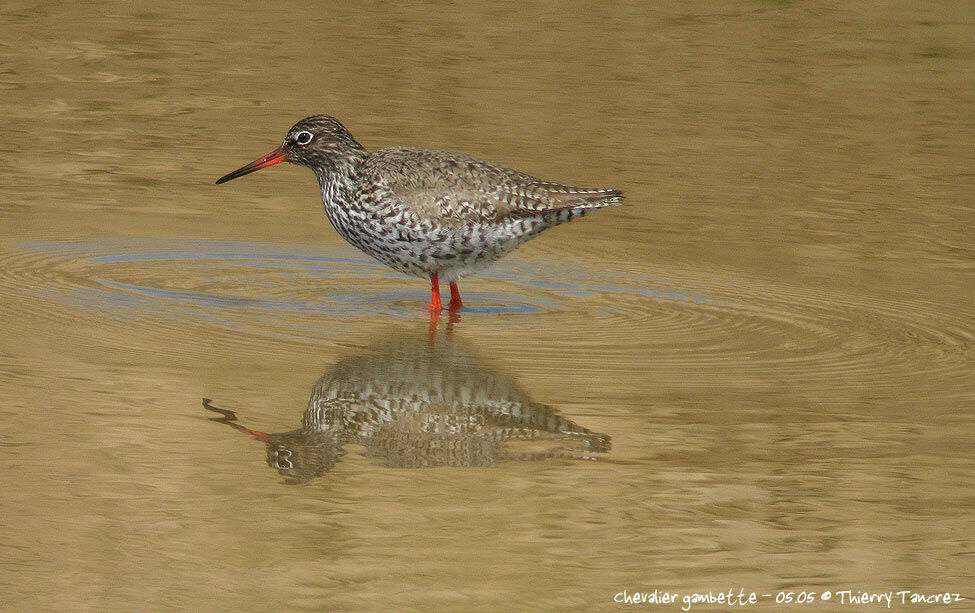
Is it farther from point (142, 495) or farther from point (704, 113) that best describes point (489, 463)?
point (704, 113)

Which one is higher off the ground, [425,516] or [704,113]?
[704,113]

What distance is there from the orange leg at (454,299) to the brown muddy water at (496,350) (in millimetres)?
98

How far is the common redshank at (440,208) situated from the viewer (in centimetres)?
1239

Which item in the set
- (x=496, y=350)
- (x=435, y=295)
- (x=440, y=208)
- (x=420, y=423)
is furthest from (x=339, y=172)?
(x=420, y=423)

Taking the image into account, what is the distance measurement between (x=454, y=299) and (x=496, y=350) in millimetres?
1821

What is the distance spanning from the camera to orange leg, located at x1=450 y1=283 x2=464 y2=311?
504 inches

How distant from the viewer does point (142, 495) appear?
315 inches

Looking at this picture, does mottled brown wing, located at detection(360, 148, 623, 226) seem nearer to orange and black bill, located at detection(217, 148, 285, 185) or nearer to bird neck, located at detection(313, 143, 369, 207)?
bird neck, located at detection(313, 143, 369, 207)

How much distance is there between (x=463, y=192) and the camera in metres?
12.5

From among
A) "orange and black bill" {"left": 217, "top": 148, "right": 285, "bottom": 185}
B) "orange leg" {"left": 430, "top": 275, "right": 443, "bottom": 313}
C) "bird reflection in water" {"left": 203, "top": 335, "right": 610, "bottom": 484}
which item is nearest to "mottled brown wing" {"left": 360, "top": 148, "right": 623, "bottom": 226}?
"orange leg" {"left": 430, "top": 275, "right": 443, "bottom": 313}

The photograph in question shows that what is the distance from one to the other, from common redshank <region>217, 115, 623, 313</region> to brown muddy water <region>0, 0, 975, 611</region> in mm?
491

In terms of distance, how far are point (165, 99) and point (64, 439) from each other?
12.3 m

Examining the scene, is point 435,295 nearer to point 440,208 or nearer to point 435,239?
point 435,239

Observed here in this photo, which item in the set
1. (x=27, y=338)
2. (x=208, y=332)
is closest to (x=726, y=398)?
(x=208, y=332)
